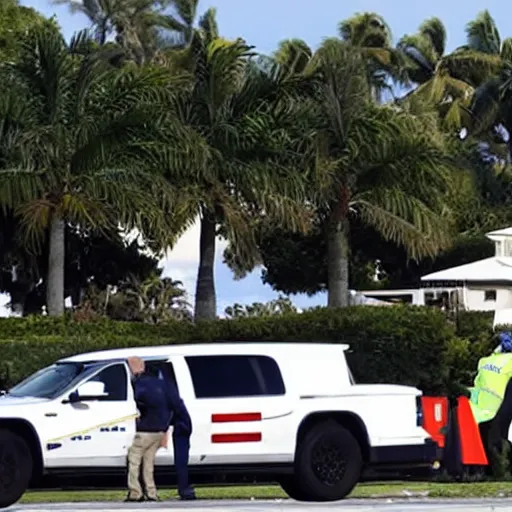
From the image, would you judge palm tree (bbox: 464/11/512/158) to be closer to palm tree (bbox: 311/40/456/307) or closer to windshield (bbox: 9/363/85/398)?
palm tree (bbox: 311/40/456/307)

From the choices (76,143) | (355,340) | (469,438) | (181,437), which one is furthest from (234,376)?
(76,143)

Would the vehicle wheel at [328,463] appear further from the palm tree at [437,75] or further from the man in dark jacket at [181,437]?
the palm tree at [437,75]

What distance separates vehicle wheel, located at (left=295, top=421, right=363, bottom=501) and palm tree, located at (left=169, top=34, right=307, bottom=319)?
14.1m

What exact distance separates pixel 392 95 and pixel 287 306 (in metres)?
22.0

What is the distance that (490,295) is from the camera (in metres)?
38.4

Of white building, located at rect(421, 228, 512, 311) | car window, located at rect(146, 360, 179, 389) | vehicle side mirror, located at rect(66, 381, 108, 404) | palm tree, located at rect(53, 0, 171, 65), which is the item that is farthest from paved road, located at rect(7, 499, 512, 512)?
palm tree, located at rect(53, 0, 171, 65)

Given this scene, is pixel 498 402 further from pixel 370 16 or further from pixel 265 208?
pixel 370 16

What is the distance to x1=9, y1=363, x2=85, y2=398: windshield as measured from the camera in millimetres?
15258

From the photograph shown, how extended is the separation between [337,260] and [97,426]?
1761cm

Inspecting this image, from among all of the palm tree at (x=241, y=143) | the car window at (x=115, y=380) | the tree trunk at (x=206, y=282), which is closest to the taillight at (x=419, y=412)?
the car window at (x=115, y=380)

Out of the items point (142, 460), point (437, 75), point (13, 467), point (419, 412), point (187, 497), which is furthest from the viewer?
point (437, 75)

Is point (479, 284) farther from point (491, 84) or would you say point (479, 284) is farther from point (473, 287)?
point (491, 84)

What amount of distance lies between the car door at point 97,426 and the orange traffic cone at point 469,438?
14.5 ft

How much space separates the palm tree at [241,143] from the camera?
29438 mm
